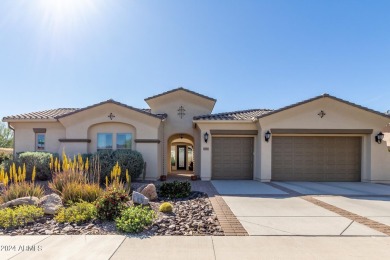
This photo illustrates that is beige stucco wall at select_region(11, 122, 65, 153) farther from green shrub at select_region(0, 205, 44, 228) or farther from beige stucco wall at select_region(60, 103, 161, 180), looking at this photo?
green shrub at select_region(0, 205, 44, 228)

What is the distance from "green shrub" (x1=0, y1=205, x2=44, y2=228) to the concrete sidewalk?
2.14 ft

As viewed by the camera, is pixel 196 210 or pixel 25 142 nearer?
pixel 196 210

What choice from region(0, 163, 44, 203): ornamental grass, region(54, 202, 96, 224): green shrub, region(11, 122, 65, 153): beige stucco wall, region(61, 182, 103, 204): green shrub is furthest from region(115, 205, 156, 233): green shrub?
region(11, 122, 65, 153): beige stucco wall

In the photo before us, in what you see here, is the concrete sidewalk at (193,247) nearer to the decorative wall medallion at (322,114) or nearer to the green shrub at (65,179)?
the green shrub at (65,179)

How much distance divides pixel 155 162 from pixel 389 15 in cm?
1382

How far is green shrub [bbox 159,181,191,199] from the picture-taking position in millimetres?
8859

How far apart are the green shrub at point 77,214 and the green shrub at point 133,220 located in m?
0.85

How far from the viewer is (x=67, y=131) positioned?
13.9 meters

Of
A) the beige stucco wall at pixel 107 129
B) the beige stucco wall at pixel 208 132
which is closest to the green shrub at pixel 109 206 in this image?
the beige stucco wall at pixel 107 129

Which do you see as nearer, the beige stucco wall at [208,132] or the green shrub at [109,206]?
the green shrub at [109,206]

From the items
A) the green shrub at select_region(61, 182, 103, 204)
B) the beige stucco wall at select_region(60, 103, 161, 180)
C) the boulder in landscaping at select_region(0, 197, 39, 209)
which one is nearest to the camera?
the boulder in landscaping at select_region(0, 197, 39, 209)

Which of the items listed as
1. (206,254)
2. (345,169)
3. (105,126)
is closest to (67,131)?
(105,126)

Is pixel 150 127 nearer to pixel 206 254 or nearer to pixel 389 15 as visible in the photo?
pixel 206 254

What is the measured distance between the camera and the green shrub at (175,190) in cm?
886
